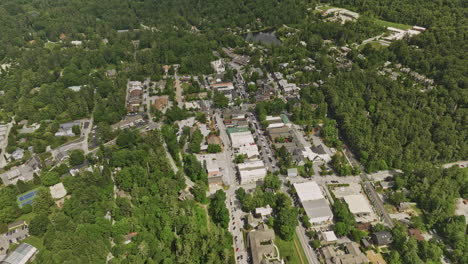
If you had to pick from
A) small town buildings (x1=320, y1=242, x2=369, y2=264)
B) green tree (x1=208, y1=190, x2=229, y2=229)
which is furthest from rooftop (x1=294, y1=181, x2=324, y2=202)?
green tree (x1=208, y1=190, x2=229, y2=229)

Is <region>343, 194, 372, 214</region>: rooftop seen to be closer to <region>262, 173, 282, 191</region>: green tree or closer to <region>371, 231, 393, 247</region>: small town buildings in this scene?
<region>371, 231, 393, 247</region>: small town buildings

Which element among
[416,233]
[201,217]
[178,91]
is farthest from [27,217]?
[416,233]

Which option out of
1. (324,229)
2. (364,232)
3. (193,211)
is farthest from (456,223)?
(193,211)

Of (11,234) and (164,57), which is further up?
(164,57)

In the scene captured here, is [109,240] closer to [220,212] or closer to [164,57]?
[220,212]

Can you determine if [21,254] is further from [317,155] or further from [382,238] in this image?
[382,238]

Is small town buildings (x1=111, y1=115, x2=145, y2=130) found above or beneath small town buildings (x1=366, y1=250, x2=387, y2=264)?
above

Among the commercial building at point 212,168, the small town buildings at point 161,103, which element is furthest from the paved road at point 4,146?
the commercial building at point 212,168
